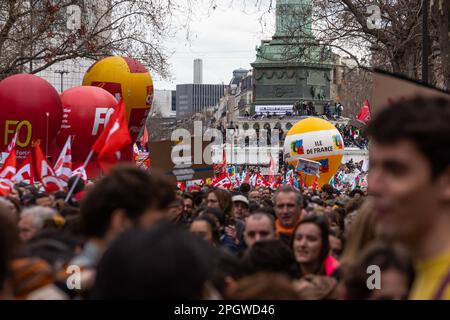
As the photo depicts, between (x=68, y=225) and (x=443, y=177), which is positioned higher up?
(x=443, y=177)

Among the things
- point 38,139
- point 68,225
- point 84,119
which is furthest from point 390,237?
point 84,119

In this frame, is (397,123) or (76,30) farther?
(76,30)

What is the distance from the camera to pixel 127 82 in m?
24.7

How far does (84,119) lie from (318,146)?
23.7ft

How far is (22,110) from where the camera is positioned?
18.9m

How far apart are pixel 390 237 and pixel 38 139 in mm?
16316

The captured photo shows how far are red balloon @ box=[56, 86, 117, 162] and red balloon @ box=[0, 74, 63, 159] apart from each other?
3.74 ft

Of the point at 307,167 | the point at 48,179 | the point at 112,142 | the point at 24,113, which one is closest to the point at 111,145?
the point at 112,142

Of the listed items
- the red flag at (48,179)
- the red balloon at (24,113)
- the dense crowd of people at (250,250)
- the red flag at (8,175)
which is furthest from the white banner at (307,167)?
the dense crowd of people at (250,250)

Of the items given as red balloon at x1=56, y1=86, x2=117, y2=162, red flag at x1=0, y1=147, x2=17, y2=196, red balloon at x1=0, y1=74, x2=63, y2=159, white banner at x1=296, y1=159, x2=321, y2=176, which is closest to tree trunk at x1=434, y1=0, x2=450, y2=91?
white banner at x1=296, y1=159, x2=321, y2=176

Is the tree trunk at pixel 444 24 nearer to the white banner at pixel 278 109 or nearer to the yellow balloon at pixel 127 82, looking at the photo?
the yellow balloon at pixel 127 82

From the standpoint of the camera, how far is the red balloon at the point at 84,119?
20328 millimetres
